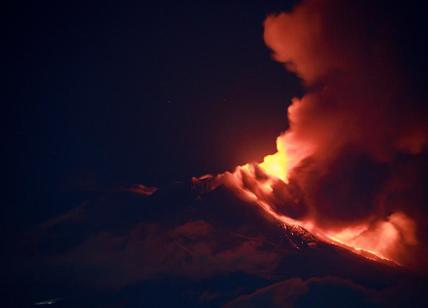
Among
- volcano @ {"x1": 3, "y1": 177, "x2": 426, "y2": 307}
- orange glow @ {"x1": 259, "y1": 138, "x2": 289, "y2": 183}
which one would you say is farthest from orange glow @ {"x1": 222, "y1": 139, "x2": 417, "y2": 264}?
volcano @ {"x1": 3, "y1": 177, "x2": 426, "y2": 307}

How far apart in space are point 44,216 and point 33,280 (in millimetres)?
2980

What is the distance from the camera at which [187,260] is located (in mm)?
13148

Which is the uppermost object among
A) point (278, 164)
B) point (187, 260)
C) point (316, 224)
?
point (278, 164)

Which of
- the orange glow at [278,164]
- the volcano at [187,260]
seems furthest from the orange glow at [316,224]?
the volcano at [187,260]

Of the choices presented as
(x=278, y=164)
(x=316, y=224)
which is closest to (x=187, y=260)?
(x=278, y=164)

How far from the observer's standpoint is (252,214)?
1465 cm

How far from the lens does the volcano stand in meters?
11.8

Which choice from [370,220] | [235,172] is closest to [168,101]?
[235,172]

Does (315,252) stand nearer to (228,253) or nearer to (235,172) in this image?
(228,253)

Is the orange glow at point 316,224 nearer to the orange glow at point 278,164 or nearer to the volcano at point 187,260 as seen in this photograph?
the orange glow at point 278,164

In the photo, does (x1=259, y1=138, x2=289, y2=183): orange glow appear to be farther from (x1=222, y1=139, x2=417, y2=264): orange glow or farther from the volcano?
the volcano

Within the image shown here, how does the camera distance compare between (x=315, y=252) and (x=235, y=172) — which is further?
(x=235, y=172)

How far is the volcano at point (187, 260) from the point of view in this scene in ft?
38.8

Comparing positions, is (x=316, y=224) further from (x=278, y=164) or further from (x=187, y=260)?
(x=187, y=260)
